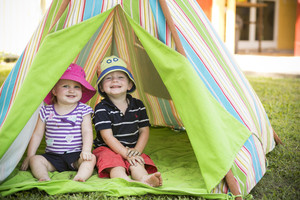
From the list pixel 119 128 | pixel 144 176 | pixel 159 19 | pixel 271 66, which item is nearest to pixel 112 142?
pixel 119 128

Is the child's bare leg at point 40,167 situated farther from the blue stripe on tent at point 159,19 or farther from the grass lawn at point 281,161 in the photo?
the blue stripe on tent at point 159,19

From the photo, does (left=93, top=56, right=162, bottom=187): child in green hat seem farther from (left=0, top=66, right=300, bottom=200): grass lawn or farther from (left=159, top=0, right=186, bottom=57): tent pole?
(left=159, top=0, right=186, bottom=57): tent pole

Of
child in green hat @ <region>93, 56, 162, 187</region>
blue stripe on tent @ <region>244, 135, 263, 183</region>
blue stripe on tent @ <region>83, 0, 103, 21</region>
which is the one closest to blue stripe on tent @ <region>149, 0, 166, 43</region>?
blue stripe on tent @ <region>83, 0, 103, 21</region>

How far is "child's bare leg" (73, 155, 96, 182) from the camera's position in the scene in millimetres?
2506

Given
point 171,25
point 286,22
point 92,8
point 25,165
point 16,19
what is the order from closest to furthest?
point 171,25 → point 92,8 → point 25,165 → point 16,19 → point 286,22

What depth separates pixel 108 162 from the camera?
2.63 m

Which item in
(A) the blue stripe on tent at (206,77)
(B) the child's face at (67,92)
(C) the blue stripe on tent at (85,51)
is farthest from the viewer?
(C) the blue stripe on tent at (85,51)

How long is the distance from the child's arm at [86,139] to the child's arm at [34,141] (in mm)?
309

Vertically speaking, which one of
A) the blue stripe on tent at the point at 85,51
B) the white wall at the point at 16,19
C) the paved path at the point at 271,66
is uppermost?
the white wall at the point at 16,19

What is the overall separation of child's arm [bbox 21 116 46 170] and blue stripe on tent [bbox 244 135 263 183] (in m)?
1.49

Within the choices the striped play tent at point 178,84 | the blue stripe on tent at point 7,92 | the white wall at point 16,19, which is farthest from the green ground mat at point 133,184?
the white wall at point 16,19

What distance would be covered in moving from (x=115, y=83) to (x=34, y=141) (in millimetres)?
739

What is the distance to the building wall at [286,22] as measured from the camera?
14.2 m

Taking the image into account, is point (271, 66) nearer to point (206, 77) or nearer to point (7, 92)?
point (206, 77)
